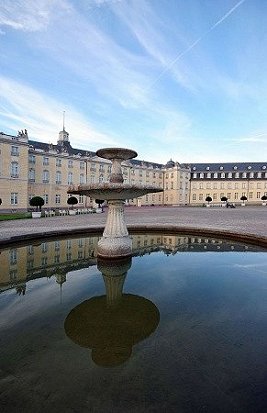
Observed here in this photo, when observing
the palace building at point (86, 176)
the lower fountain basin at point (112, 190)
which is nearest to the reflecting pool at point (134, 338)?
the lower fountain basin at point (112, 190)

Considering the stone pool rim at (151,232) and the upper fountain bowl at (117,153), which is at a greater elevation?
the upper fountain bowl at (117,153)

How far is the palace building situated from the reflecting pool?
59.7 ft

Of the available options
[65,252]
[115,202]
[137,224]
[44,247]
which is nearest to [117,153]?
[115,202]

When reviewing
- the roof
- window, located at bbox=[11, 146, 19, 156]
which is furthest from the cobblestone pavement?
the roof

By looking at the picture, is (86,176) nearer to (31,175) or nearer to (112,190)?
(31,175)

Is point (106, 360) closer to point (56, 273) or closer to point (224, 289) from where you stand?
point (224, 289)

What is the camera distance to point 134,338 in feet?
12.0

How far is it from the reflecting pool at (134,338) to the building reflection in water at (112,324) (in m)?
0.02

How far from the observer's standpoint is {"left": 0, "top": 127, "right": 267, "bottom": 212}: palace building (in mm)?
37438

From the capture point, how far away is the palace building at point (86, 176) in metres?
37.4

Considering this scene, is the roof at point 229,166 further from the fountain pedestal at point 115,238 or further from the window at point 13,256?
the window at point 13,256

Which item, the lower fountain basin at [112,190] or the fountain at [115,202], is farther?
the fountain at [115,202]

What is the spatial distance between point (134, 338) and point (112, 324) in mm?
587

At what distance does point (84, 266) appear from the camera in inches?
303
